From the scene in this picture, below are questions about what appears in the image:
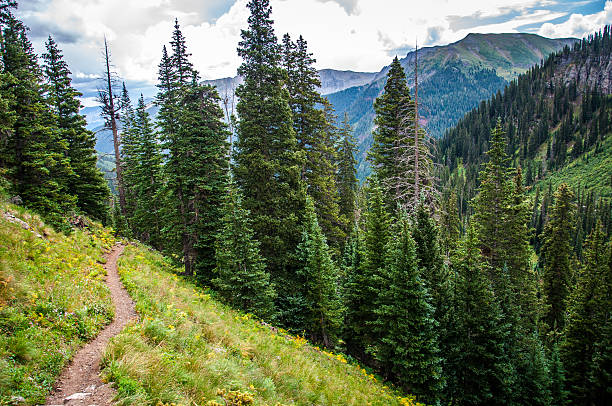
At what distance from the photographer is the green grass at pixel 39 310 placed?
457 centimetres

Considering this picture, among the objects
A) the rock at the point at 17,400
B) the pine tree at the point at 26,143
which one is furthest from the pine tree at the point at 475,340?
the pine tree at the point at 26,143

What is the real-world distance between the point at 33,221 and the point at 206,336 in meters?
10.6

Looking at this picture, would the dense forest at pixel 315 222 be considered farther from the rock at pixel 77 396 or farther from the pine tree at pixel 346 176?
the rock at pixel 77 396

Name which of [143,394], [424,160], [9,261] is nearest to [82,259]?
[9,261]

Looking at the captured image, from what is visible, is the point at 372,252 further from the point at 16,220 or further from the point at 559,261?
the point at 559,261

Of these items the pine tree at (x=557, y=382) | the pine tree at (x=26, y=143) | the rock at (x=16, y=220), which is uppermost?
the pine tree at (x=26, y=143)

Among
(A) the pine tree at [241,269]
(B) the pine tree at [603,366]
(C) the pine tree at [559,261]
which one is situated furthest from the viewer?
(C) the pine tree at [559,261]

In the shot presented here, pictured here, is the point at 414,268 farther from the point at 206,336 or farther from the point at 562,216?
the point at 562,216

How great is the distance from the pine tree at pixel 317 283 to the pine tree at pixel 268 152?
0.89 meters

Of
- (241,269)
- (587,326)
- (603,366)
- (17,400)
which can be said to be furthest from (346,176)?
(17,400)

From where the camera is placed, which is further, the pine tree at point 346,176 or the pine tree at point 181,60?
the pine tree at point 346,176

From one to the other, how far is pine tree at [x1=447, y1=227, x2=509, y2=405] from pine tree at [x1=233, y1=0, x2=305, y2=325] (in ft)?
34.7

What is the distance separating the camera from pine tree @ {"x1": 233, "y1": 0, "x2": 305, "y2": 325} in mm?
18625

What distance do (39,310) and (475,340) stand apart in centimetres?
2095
